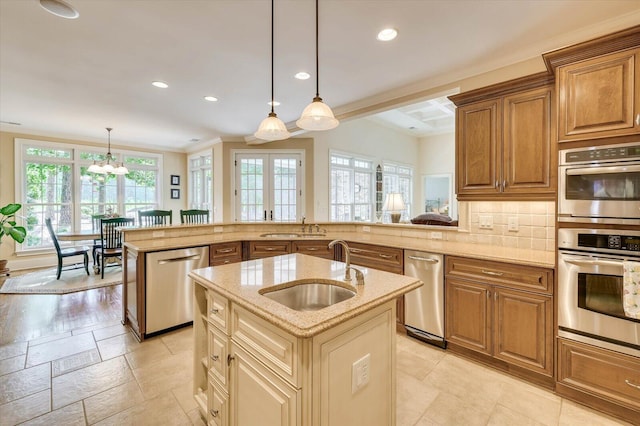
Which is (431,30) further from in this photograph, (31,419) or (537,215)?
(31,419)

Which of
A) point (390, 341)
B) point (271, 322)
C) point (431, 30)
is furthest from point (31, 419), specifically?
point (431, 30)

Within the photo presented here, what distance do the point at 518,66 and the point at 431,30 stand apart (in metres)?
0.99

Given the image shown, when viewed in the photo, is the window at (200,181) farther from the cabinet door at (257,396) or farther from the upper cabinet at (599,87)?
the upper cabinet at (599,87)

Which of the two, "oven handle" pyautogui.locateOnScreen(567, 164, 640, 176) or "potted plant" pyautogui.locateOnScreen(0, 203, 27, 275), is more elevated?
"oven handle" pyautogui.locateOnScreen(567, 164, 640, 176)

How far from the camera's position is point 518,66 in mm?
2617

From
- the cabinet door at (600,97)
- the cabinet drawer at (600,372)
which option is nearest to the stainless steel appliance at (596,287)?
the cabinet drawer at (600,372)

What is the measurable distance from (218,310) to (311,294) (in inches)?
20.2

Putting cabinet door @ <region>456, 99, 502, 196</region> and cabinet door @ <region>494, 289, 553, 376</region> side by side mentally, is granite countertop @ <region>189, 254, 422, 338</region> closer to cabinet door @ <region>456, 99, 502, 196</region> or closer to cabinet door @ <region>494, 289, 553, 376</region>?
cabinet door @ <region>494, 289, 553, 376</region>

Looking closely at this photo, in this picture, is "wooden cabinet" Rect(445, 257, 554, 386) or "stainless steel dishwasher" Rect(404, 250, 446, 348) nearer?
"wooden cabinet" Rect(445, 257, 554, 386)

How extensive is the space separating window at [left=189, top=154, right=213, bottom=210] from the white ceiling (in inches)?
109

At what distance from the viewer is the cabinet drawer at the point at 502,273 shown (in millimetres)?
2072

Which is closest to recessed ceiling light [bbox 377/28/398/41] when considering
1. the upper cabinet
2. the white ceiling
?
the white ceiling

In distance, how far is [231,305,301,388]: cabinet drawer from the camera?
1106 millimetres

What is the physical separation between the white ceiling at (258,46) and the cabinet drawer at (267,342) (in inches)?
79.9
